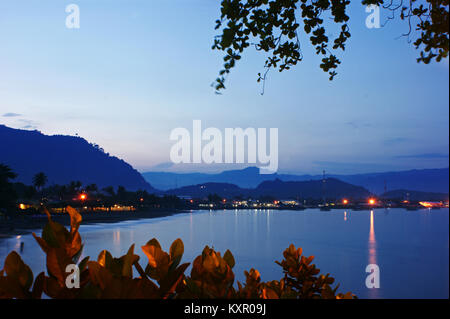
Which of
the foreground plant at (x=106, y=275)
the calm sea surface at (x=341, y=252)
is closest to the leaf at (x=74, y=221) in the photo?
the foreground plant at (x=106, y=275)

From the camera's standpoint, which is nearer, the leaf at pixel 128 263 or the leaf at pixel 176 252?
the leaf at pixel 128 263

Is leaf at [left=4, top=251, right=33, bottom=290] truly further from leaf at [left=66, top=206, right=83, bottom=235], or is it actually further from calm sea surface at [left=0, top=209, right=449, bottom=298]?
calm sea surface at [left=0, top=209, right=449, bottom=298]

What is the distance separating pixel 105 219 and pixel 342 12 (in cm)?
10304

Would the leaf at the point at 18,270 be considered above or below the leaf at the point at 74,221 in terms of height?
below

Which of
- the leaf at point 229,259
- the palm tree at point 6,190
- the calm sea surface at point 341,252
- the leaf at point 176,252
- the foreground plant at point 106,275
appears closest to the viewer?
the foreground plant at point 106,275

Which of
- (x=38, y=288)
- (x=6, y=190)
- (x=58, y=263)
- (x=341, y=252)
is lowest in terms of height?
(x=341, y=252)

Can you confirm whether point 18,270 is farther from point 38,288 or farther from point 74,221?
point 74,221

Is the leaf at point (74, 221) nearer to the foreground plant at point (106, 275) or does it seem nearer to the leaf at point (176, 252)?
the foreground plant at point (106, 275)

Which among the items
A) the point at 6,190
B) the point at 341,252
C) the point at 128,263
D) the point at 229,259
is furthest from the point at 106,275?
the point at 341,252

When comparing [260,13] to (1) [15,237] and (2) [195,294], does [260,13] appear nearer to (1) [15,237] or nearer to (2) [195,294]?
(2) [195,294]

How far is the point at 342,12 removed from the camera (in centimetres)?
356

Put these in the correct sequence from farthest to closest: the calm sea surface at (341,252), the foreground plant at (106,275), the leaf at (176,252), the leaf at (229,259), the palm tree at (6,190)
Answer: the palm tree at (6,190) → the calm sea surface at (341,252) → the leaf at (229,259) → the leaf at (176,252) → the foreground plant at (106,275)
